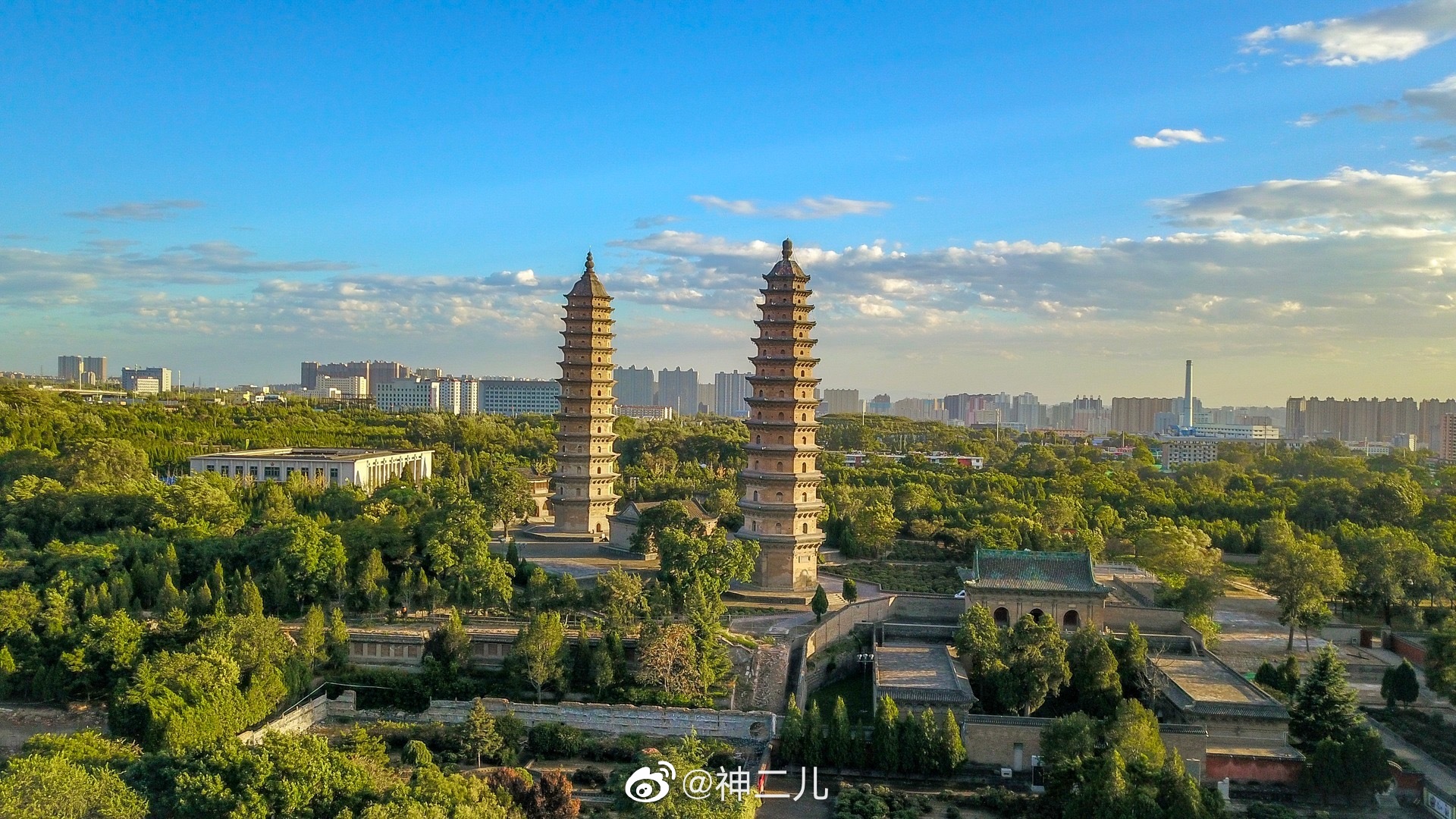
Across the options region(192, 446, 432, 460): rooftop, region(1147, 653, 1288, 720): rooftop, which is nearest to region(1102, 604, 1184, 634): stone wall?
region(1147, 653, 1288, 720): rooftop

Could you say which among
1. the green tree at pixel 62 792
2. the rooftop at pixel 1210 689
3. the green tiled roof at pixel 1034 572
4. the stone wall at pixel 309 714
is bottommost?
the stone wall at pixel 309 714

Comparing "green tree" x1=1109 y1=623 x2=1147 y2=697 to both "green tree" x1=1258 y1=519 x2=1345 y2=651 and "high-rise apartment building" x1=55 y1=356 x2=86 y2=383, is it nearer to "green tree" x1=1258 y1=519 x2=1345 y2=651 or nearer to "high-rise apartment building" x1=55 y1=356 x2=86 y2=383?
"green tree" x1=1258 y1=519 x2=1345 y2=651

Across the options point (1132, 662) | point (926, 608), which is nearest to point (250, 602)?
point (926, 608)

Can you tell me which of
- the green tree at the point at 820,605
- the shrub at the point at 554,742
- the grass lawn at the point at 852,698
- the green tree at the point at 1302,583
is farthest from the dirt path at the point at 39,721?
the green tree at the point at 1302,583

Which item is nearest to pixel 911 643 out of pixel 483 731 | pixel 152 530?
pixel 483 731

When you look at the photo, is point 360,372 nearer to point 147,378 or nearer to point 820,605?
point 147,378

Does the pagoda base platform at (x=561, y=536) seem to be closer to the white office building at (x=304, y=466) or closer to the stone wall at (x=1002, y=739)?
the white office building at (x=304, y=466)
